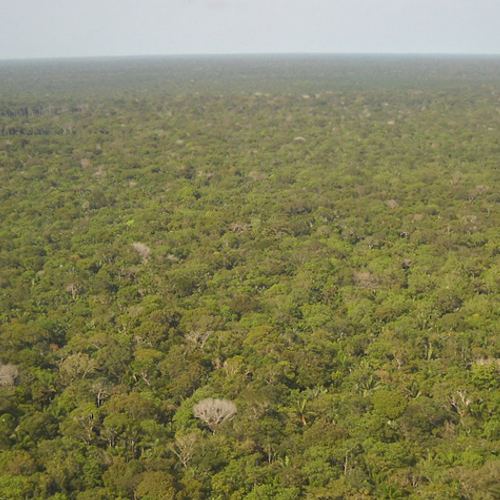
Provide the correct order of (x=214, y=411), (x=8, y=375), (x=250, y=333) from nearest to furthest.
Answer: (x=214, y=411) → (x=8, y=375) → (x=250, y=333)

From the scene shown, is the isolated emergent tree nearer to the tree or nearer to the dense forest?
the dense forest

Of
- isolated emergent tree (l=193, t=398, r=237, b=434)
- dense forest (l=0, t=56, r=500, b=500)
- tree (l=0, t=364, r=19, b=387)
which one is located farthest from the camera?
tree (l=0, t=364, r=19, b=387)

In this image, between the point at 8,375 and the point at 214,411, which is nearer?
the point at 214,411

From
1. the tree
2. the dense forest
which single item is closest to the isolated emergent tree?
the dense forest

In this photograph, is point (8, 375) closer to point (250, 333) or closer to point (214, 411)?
point (214, 411)

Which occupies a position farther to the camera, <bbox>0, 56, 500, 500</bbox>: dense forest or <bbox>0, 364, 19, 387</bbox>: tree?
<bbox>0, 364, 19, 387</bbox>: tree

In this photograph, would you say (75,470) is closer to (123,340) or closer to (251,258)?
(123,340)

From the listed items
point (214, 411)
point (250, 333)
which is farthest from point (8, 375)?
point (250, 333)

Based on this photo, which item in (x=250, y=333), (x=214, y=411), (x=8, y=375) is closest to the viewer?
(x=214, y=411)
